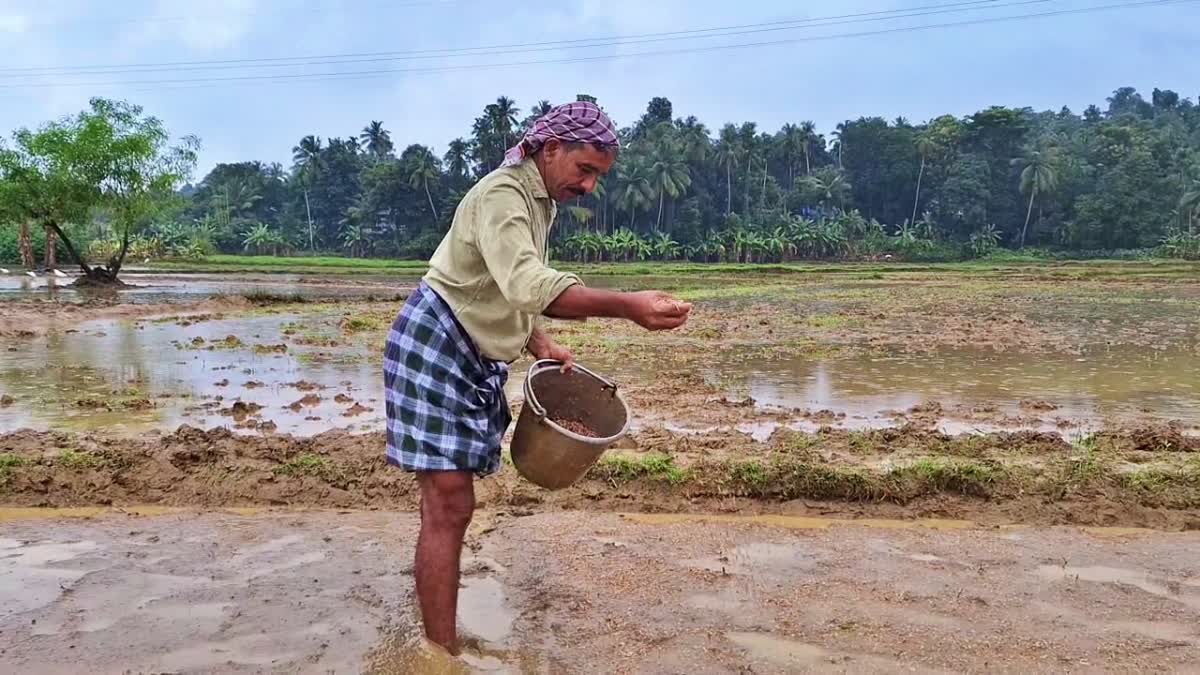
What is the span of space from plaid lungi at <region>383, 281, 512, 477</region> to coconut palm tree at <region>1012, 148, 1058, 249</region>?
69467 mm

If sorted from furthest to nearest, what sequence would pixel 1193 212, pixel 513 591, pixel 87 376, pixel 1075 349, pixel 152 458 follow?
pixel 1193 212 → pixel 1075 349 → pixel 87 376 → pixel 152 458 → pixel 513 591

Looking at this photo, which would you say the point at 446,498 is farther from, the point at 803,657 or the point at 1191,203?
the point at 1191,203

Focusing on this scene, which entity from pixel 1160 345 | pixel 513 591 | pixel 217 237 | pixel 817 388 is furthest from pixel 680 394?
pixel 217 237

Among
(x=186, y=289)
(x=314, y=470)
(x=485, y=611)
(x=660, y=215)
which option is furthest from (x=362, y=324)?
(x=660, y=215)

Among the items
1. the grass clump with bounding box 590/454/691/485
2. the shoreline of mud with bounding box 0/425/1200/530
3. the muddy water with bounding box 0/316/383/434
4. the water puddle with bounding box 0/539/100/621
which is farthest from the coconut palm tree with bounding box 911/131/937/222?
the water puddle with bounding box 0/539/100/621

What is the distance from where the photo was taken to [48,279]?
27.4m

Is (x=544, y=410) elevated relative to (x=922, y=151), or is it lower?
lower

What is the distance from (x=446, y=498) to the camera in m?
2.53

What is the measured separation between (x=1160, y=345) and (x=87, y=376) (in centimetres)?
1142

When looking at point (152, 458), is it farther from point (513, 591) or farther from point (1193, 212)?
point (1193, 212)

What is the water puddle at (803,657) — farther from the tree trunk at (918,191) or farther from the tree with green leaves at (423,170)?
the tree trunk at (918,191)

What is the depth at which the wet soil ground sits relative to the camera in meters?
2.61

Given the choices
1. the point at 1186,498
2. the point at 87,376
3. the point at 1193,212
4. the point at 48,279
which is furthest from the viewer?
the point at 1193,212

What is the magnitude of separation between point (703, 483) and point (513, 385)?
12.4 ft
